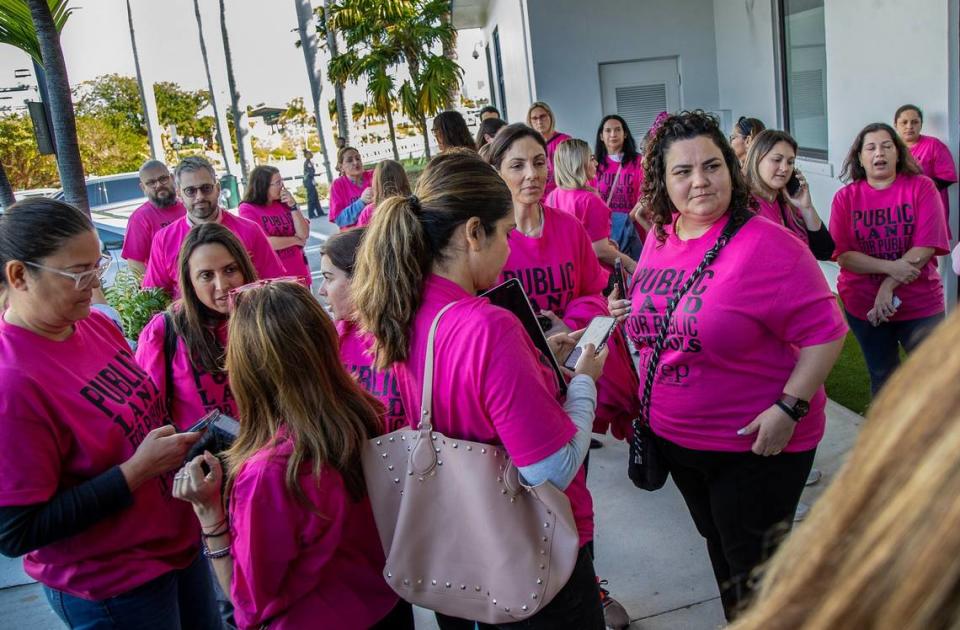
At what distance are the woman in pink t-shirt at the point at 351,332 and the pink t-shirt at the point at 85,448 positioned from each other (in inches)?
27.0

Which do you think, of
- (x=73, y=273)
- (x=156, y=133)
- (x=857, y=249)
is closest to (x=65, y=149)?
(x=73, y=273)

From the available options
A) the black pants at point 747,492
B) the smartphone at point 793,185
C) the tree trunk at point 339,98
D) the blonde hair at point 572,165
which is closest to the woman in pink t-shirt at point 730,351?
the black pants at point 747,492

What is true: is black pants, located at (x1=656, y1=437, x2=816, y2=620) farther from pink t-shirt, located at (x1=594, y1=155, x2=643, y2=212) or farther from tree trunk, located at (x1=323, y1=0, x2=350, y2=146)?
tree trunk, located at (x1=323, y1=0, x2=350, y2=146)

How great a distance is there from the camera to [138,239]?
565 cm

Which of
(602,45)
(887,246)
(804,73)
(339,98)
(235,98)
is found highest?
(235,98)

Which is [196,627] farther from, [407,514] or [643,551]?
[643,551]

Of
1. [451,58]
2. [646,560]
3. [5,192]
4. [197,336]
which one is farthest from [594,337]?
[451,58]

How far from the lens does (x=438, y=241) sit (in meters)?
2.07

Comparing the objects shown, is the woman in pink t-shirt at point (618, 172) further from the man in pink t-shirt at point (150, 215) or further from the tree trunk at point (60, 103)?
the tree trunk at point (60, 103)

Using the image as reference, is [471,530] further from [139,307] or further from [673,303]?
[139,307]

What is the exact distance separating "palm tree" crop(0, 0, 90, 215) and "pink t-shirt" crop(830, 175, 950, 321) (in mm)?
6128

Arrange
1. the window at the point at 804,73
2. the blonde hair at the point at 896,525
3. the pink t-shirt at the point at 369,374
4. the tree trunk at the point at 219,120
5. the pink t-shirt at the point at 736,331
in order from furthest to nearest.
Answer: the tree trunk at the point at 219,120, the window at the point at 804,73, the pink t-shirt at the point at 369,374, the pink t-shirt at the point at 736,331, the blonde hair at the point at 896,525

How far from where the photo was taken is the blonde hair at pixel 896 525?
0.46 metres

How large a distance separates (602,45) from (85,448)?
982 cm
